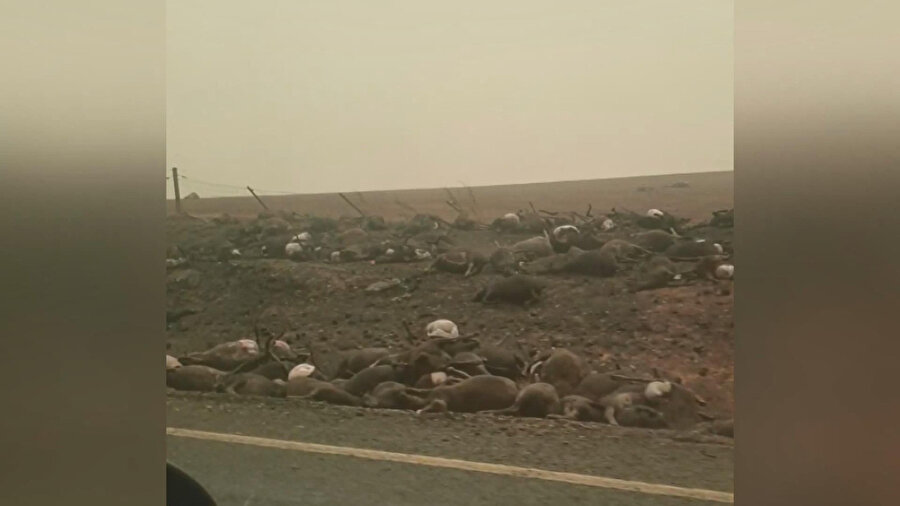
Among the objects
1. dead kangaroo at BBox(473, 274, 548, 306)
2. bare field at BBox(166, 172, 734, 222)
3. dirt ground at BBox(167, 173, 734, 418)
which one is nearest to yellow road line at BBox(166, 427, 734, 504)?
dirt ground at BBox(167, 173, 734, 418)

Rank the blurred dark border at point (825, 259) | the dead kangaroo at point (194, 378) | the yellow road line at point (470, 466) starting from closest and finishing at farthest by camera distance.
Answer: the blurred dark border at point (825, 259) < the yellow road line at point (470, 466) < the dead kangaroo at point (194, 378)

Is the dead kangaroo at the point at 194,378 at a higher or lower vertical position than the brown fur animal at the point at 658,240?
lower

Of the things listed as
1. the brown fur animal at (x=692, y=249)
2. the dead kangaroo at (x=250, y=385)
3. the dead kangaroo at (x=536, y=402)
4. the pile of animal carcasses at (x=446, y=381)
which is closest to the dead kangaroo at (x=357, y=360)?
the pile of animal carcasses at (x=446, y=381)

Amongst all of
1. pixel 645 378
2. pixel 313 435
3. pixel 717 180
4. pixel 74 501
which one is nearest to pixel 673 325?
pixel 645 378

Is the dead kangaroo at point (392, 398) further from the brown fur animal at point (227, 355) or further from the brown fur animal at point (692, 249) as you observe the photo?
the brown fur animal at point (692, 249)

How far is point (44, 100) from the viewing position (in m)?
1.09

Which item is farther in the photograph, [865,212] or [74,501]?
[74,501]

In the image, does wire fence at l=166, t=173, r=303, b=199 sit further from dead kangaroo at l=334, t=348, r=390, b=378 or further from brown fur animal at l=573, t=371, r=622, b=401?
brown fur animal at l=573, t=371, r=622, b=401

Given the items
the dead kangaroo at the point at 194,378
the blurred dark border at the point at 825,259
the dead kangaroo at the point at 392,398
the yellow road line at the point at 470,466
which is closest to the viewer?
the blurred dark border at the point at 825,259

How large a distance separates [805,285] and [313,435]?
69 centimetres

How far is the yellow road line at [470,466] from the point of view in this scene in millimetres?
835

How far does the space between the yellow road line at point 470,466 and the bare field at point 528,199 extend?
0.34m

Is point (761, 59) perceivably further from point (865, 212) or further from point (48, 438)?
point (48, 438)

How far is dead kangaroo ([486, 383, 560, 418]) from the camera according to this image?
89 centimetres
